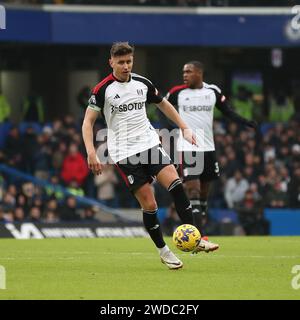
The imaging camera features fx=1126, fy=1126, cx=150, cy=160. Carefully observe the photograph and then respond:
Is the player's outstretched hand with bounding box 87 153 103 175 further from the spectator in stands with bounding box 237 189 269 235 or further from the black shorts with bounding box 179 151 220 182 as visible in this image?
the spectator in stands with bounding box 237 189 269 235

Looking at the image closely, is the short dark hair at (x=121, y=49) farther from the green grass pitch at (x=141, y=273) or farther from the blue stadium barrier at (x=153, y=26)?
the blue stadium barrier at (x=153, y=26)

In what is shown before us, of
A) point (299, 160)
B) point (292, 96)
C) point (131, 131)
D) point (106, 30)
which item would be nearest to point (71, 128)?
point (106, 30)

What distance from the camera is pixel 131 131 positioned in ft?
41.8

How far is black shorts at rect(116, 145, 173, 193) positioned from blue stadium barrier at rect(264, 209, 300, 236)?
42.3 feet

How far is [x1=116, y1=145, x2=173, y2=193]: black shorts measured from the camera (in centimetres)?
1265

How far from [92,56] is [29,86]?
2.16 metres

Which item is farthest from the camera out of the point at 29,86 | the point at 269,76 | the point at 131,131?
the point at 269,76

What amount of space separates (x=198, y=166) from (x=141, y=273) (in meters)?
4.12

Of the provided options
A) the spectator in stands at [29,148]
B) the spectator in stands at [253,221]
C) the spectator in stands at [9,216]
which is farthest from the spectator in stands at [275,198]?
the spectator in stands at [9,216]

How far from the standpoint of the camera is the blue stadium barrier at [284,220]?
25359 mm

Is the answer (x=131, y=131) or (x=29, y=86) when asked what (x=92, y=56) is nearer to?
(x=29, y=86)

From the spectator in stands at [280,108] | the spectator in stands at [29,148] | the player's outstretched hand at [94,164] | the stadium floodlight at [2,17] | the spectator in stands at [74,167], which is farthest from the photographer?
the spectator in stands at [280,108]

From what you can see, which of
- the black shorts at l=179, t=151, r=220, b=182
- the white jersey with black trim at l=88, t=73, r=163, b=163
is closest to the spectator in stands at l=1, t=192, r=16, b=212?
the black shorts at l=179, t=151, r=220, b=182

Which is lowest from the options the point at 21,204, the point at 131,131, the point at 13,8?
the point at 21,204
